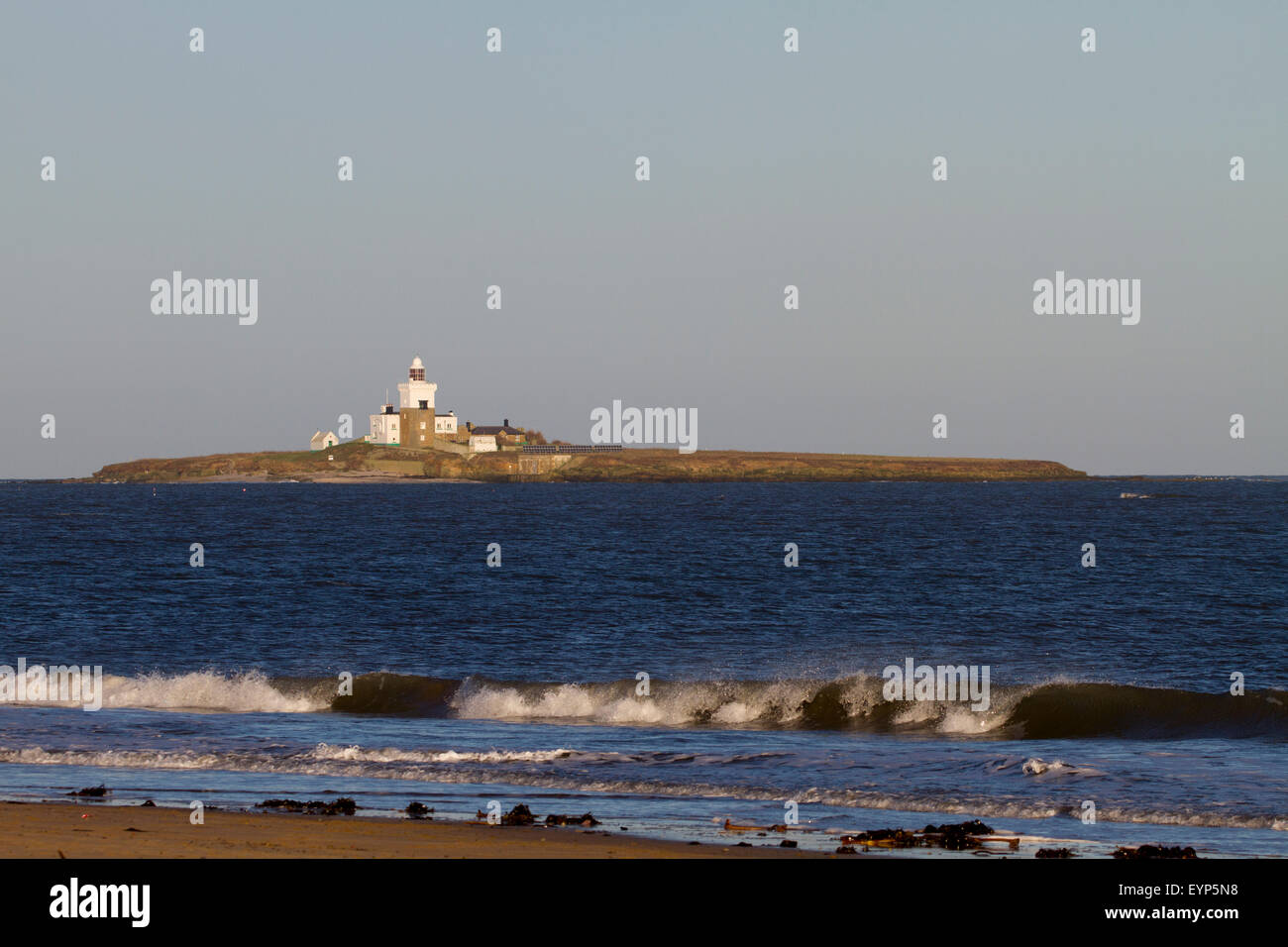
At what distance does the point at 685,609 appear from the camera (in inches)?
1786

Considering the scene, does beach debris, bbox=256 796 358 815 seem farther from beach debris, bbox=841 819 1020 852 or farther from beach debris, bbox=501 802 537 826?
beach debris, bbox=841 819 1020 852

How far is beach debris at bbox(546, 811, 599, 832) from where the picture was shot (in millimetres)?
15195

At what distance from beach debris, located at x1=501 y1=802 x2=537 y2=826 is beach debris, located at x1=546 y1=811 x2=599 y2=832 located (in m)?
0.21


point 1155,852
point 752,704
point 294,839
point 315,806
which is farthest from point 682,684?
point 1155,852

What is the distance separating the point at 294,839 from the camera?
1377 centimetres

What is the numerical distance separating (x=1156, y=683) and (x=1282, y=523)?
274 ft

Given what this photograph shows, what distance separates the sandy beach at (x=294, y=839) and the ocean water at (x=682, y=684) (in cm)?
108

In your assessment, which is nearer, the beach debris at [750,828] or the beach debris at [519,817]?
the beach debris at [750,828]

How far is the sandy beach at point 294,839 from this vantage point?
1298 centimetres

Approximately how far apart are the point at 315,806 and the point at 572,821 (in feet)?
10.7

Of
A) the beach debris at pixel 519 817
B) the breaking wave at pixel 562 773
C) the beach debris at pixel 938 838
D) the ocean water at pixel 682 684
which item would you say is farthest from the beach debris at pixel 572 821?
the beach debris at pixel 938 838

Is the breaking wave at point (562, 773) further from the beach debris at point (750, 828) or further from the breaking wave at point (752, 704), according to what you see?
the breaking wave at point (752, 704)
